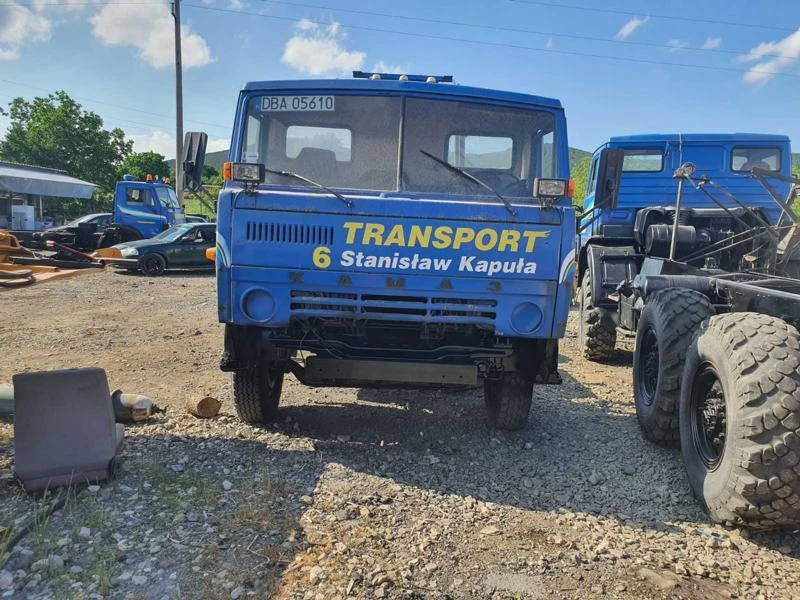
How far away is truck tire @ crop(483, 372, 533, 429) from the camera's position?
4469 mm

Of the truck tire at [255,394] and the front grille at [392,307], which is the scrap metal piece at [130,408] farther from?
the front grille at [392,307]

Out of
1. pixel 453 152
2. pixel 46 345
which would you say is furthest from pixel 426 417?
pixel 46 345

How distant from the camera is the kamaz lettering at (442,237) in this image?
3762 millimetres

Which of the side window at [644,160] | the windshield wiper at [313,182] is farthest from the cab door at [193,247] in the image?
the windshield wiper at [313,182]

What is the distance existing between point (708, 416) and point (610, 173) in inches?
72.7

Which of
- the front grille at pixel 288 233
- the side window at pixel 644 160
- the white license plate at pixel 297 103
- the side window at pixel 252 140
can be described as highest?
the side window at pixel 644 160

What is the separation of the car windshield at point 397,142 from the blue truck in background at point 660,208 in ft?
9.51

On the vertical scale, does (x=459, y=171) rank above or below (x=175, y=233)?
above

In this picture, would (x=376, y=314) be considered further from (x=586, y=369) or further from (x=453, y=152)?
(x=586, y=369)

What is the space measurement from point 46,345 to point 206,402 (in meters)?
3.84

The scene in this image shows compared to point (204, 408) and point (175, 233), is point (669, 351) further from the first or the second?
point (175, 233)

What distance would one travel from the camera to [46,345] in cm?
736

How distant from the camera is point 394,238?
12.4 ft

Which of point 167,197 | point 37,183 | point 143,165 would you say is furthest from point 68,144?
point 167,197
